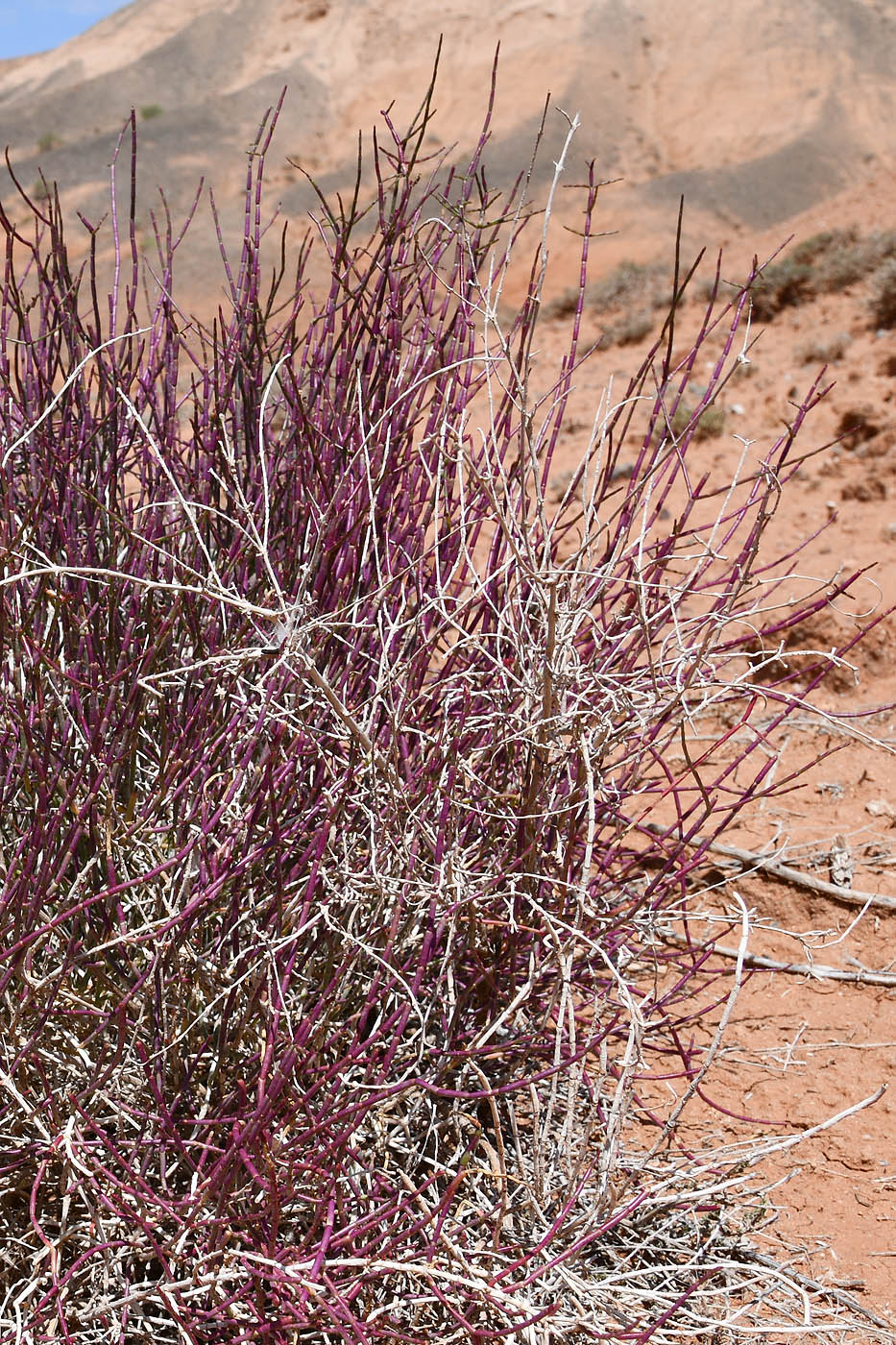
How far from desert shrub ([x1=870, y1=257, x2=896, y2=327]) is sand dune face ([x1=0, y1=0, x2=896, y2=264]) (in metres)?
8.16

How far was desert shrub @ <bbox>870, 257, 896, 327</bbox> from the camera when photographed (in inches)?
285

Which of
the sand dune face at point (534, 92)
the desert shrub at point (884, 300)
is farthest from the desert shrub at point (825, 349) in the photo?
the sand dune face at point (534, 92)

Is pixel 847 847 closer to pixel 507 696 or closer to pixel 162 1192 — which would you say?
pixel 507 696

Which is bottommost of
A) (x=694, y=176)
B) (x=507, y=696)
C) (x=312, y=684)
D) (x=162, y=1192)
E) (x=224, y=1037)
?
(x=694, y=176)

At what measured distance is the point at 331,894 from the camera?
161 cm

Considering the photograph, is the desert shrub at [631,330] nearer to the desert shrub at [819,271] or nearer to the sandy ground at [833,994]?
the desert shrub at [819,271]

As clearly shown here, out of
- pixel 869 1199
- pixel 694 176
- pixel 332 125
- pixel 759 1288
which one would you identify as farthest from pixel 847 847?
pixel 332 125

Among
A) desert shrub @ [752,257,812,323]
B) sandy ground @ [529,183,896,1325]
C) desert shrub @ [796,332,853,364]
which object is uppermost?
sandy ground @ [529,183,896,1325]

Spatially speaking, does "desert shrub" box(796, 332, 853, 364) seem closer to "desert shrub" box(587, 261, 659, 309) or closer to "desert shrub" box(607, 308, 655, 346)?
"desert shrub" box(607, 308, 655, 346)

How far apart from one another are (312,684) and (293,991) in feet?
1.41

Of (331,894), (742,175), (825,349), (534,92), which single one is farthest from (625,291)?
(534,92)

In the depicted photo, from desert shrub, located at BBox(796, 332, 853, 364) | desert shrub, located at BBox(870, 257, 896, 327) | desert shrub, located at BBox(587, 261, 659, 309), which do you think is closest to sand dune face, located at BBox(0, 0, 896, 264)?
desert shrub, located at BBox(587, 261, 659, 309)

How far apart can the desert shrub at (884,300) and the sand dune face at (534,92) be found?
8.16m

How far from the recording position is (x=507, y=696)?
1744 millimetres
